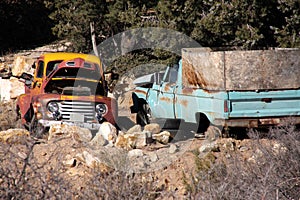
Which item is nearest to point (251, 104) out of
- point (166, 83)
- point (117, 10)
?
point (166, 83)

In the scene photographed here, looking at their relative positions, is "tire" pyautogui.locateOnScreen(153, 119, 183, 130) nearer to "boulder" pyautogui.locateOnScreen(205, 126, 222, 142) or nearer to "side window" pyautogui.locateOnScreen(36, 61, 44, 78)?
"boulder" pyautogui.locateOnScreen(205, 126, 222, 142)

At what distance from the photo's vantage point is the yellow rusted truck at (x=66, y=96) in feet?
40.3

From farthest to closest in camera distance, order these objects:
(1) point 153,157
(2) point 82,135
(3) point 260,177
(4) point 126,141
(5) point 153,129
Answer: (5) point 153,129
(2) point 82,135
(4) point 126,141
(1) point 153,157
(3) point 260,177

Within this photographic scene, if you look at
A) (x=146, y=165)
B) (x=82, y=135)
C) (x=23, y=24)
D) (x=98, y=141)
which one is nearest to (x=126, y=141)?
(x=98, y=141)

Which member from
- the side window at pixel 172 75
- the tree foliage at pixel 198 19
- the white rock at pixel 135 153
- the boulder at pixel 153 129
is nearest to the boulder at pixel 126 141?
the white rock at pixel 135 153

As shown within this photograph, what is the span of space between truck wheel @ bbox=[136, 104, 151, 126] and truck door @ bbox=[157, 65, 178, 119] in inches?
35.0

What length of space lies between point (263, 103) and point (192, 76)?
62.0 inches

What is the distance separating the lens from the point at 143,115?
47.9 ft

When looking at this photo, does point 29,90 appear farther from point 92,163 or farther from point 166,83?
point 92,163

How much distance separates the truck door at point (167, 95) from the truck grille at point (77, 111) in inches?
60.7

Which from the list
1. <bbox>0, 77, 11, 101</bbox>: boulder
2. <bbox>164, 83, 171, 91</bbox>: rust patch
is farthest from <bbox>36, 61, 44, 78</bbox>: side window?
<bbox>0, 77, 11, 101</bbox>: boulder

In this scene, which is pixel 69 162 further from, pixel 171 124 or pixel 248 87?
pixel 171 124

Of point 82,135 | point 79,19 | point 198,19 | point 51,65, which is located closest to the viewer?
point 82,135

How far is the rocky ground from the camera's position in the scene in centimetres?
632
